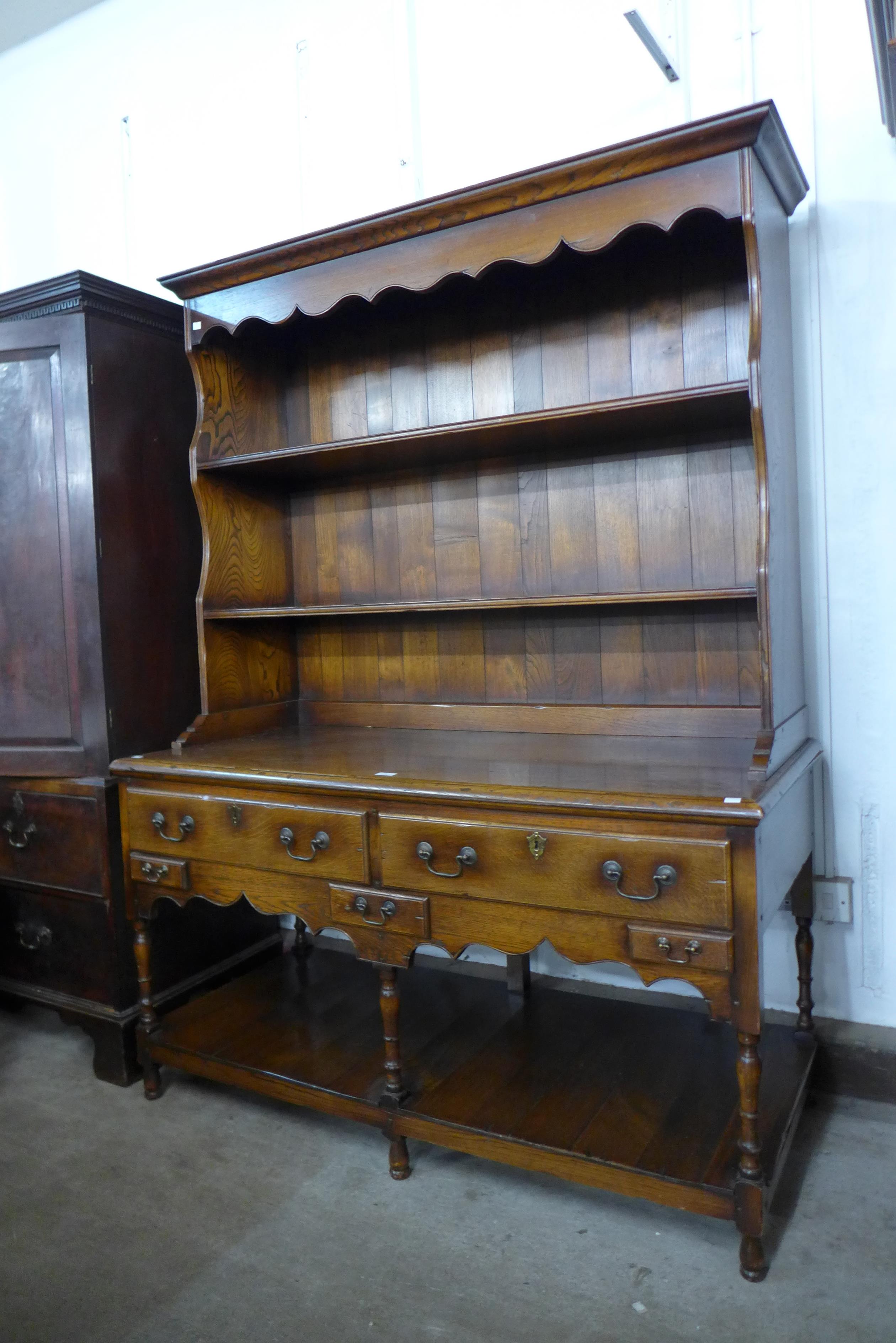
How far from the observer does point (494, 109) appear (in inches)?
97.7

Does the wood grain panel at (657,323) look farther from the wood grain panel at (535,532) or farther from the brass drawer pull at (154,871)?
the brass drawer pull at (154,871)

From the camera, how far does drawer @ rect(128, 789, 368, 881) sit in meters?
1.95

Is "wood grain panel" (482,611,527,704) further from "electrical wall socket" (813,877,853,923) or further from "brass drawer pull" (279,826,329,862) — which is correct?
"electrical wall socket" (813,877,853,923)

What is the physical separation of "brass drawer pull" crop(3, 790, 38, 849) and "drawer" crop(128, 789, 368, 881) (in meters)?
0.40

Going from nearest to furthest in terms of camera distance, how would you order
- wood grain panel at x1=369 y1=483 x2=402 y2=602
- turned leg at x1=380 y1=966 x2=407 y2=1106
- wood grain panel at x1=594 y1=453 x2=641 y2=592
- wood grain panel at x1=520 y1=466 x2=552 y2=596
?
turned leg at x1=380 y1=966 x2=407 y2=1106
wood grain panel at x1=594 y1=453 x2=641 y2=592
wood grain panel at x1=520 y1=466 x2=552 y2=596
wood grain panel at x1=369 y1=483 x2=402 y2=602

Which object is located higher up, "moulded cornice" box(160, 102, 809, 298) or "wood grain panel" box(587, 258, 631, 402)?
"moulded cornice" box(160, 102, 809, 298)

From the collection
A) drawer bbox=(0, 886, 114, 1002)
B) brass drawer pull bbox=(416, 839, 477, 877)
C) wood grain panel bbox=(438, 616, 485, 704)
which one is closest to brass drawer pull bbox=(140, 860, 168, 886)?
drawer bbox=(0, 886, 114, 1002)

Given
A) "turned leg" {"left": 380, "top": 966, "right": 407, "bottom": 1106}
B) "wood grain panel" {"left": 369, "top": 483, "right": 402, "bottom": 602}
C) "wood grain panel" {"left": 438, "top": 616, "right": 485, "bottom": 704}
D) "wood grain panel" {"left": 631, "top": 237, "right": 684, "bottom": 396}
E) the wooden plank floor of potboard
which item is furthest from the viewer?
"wood grain panel" {"left": 369, "top": 483, "right": 402, "bottom": 602}

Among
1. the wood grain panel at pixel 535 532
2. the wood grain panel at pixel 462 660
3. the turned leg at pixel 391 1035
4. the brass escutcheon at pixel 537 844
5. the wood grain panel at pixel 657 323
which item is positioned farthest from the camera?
the wood grain panel at pixel 462 660

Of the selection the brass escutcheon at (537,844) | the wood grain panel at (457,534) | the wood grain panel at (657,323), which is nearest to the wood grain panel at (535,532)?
the wood grain panel at (457,534)

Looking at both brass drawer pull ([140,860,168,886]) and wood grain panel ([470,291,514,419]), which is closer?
brass drawer pull ([140,860,168,886])

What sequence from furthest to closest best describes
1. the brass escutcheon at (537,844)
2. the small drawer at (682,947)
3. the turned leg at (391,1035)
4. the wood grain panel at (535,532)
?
1. the wood grain panel at (535,532)
2. the turned leg at (391,1035)
3. the brass escutcheon at (537,844)
4. the small drawer at (682,947)

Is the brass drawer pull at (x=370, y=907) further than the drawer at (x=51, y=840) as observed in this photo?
No

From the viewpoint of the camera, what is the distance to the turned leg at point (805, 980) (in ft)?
7.02
